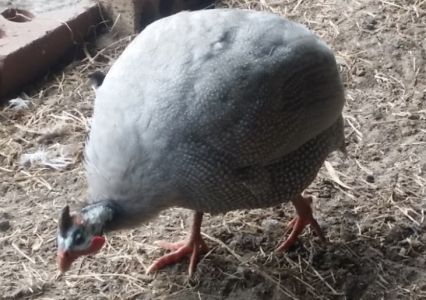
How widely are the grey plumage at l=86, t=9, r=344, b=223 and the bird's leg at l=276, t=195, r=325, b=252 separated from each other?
310mm

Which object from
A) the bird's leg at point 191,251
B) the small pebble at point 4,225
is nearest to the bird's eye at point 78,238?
the bird's leg at point 191,251

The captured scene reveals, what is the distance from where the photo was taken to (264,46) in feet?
8.84

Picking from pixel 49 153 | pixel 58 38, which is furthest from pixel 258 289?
pixel 58 38

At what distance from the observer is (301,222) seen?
318 cm

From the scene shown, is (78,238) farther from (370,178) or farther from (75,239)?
(370,178)

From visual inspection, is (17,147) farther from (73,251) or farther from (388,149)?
(388,149)

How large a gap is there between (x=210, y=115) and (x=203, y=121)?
0.03 meters

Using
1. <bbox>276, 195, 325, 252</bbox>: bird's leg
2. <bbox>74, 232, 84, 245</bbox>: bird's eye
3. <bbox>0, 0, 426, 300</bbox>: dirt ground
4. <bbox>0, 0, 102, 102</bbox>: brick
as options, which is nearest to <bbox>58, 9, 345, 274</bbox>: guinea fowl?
<bbox>74, 232, 84, 245</bbox>: bird's eye

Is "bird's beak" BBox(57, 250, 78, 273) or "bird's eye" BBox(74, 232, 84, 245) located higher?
"bird's eye" BBox(74, 232, 84, 245)

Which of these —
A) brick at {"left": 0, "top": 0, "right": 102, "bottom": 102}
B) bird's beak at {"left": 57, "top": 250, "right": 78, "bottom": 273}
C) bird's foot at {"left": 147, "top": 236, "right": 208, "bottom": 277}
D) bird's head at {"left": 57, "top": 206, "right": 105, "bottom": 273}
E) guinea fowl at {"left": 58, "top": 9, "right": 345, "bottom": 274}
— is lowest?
bird's foot at {"left": 147, "top": 236, "right": 208, "bottom": 277}

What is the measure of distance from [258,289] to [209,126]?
774mm

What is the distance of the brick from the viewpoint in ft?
13.6

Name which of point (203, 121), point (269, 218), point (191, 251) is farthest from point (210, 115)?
point (269, 218)

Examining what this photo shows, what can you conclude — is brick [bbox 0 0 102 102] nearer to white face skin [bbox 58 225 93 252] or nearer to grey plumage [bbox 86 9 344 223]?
grey plumage [bbox 86 9 344 223]
